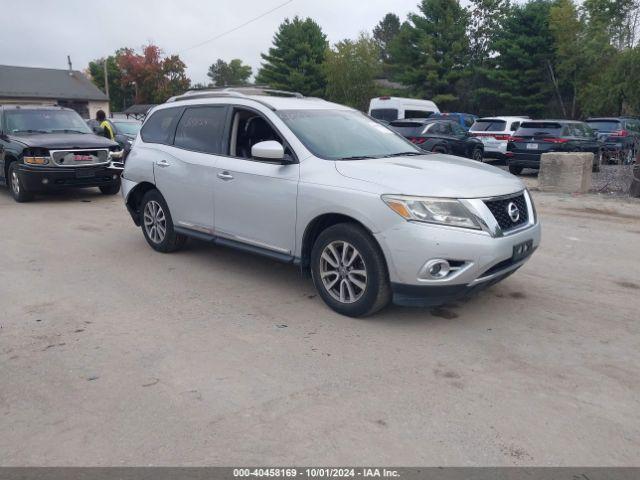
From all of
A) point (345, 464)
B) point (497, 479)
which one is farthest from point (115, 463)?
point (497, 479)

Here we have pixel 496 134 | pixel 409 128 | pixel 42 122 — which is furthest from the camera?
pixel 496 134

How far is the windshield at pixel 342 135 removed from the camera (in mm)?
5238

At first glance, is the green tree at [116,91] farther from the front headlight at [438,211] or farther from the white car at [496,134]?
the front headlight at [438,211]

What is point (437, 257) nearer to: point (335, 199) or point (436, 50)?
point (335, 199)

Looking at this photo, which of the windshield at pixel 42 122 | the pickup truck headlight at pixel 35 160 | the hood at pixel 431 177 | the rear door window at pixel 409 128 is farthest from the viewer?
the rear door window at pixel 409 128

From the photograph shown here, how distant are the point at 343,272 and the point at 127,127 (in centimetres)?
1318

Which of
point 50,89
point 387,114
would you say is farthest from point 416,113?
point 50,89

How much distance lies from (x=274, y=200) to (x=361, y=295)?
121 cm

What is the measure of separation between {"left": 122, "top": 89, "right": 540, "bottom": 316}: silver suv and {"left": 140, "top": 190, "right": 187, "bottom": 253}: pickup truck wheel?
28mm

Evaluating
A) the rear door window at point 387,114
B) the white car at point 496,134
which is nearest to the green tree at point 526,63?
the rear door window at point 387,114

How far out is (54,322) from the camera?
4738 millimetres

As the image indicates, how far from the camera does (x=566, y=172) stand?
1173cm

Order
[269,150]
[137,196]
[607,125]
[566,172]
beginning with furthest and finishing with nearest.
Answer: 1. [607,125]
2. [566,172]
3. [137,196]
4. [269,150]

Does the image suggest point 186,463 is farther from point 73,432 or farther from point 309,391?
point 309,391
